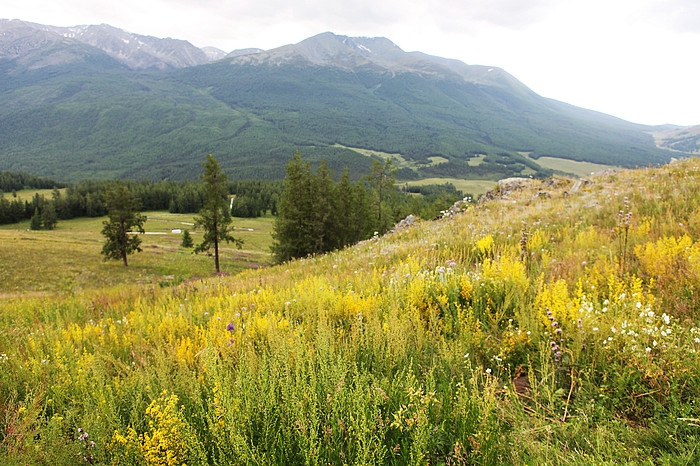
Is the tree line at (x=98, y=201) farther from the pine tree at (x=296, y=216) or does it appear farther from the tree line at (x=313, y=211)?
the pine tree at (x=296, y=216)

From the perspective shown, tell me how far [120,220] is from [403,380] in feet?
173

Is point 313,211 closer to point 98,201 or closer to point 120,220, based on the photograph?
point 120,220

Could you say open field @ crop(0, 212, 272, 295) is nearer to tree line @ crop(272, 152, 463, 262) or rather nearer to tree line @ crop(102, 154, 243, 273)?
tree line @ crop(102, 154, 243, 273)

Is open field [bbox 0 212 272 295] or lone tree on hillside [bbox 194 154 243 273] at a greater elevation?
lone tree on hillside [bbox 194 154 243 273]

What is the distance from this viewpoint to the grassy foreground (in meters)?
2.15

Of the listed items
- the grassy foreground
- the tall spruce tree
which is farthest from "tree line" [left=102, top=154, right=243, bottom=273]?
the grassy foreground

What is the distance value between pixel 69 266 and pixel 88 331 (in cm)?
→ 5025

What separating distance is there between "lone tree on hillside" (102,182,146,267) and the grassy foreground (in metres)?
47.6

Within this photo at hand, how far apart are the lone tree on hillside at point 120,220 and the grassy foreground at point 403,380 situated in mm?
47613

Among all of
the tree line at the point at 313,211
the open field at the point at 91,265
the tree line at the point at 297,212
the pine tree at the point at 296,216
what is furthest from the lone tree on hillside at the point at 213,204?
the tree line at the point at 313,211

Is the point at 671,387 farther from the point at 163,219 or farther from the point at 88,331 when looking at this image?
the point at 163,219

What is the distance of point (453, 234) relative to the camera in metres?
10.3

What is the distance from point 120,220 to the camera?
4600 cm

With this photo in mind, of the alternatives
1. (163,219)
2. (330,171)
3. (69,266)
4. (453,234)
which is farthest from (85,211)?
(453,234)
